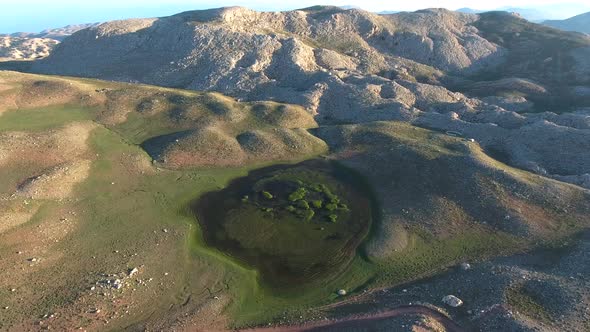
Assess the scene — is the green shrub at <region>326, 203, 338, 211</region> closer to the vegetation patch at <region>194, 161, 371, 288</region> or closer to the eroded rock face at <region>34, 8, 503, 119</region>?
the vegetation patch at <region>194, 161, 371, 288</region>

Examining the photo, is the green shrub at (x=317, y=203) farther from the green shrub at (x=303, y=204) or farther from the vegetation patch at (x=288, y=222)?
the green shrub at (x=303, y=204)

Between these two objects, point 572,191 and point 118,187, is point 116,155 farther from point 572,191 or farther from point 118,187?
point 572,191

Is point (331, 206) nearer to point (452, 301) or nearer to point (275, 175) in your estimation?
point (275, 175)

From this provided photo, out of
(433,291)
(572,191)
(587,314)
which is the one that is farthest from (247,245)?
(572,191)

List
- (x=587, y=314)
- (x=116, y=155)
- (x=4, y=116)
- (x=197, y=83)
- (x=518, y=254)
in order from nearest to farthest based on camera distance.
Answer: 1. (x=587, y=314)
2. (x=518, y=254)
3. (x=116, y=155)
4. (x=4, y=116)
5. (x=197, y=83)

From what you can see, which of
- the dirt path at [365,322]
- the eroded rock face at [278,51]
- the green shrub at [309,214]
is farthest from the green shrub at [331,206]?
the eroded rock face at [278,51]

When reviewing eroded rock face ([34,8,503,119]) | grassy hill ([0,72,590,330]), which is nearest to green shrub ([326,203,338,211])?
grassy hill ([0,72,590,330])
